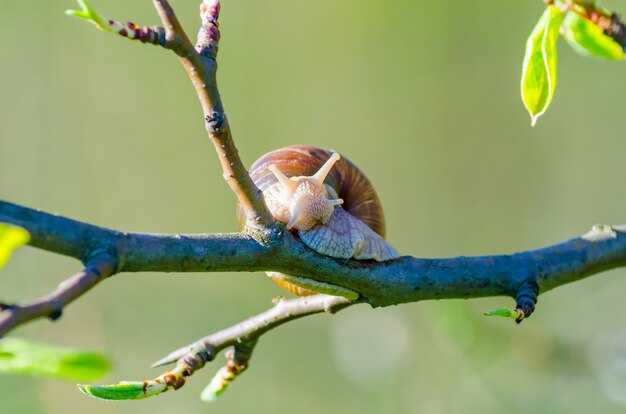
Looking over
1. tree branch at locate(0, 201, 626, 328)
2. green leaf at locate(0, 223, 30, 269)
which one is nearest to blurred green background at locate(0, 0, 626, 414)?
tree branch at locate(0, 201, 626, 328)

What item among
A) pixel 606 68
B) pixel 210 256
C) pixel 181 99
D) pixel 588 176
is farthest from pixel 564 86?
pixel 210 256

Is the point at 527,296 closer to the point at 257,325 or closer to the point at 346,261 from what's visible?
the point at 346,261

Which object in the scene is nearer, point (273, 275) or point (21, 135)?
point (273, 275)

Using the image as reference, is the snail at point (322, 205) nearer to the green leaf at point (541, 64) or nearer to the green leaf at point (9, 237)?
the green leaf at point (541, 64)

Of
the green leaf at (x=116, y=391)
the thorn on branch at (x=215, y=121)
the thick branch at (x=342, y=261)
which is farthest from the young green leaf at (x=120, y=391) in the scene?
the thorn on branch at (x=215, y=121)

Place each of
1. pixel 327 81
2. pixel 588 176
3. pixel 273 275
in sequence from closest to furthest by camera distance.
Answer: pixel 273 275, pixel 588 176, pixel 327 81

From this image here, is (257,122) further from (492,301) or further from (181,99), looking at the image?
(492,301)

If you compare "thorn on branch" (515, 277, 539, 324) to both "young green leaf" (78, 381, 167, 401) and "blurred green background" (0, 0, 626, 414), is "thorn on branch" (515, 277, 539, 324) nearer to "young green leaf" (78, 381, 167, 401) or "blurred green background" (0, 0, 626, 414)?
"young green leaf" (78, 381, 167, 401)
